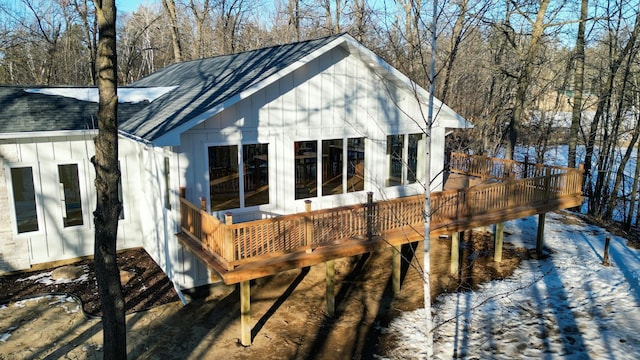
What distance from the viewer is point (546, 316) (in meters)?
10.6

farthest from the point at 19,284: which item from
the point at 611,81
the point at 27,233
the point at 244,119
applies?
the point at 611,81

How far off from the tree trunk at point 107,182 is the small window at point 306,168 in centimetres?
467

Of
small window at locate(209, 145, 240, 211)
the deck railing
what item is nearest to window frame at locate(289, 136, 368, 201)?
small window at locate(209, 145, 240, 211)

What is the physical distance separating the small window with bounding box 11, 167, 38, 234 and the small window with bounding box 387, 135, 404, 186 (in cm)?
916

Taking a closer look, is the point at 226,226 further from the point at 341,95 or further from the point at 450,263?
the point at 450,263

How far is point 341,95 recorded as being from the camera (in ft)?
37.9

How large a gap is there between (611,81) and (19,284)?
23119 millimetres

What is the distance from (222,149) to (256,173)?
98 centimetres

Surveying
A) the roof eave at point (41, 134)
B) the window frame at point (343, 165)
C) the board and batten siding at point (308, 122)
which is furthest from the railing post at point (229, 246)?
the roof eave at point (41, 134)

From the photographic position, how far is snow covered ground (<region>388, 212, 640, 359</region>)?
9.22m

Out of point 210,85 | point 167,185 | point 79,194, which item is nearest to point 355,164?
point 210,85

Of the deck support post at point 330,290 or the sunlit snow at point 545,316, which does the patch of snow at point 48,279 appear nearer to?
the deck support post at point 330,290

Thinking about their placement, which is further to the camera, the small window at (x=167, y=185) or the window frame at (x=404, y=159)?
the window frame at (x=404, y=159)

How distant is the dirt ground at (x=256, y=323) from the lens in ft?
28.9
